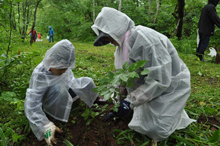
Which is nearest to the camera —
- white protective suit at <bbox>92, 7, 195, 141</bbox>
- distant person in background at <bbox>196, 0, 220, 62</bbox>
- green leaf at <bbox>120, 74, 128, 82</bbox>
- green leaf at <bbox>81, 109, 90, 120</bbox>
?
green leaf at <bbox>120, 74, 128, 82</bbox>

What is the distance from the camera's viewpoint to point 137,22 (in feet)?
37.2

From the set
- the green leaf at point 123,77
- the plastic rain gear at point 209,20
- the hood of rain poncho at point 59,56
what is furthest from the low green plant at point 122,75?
the plastic rain gear at point 209,20

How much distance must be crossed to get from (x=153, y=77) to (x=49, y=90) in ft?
3.76

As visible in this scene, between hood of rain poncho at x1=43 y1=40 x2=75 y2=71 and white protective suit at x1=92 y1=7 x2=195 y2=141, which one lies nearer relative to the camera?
white protective suit at x1=92 y1=7 x2=195 y2=141

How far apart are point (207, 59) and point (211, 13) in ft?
4.57

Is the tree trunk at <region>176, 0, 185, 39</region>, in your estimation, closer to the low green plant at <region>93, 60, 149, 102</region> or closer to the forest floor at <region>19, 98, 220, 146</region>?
the forest floor at <region>19, 98, 220, 146</region>

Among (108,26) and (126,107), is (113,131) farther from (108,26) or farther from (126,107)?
(108,26)

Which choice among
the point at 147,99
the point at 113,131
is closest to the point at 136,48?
the point at 147,99

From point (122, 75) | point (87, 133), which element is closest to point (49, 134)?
point (87, 133)

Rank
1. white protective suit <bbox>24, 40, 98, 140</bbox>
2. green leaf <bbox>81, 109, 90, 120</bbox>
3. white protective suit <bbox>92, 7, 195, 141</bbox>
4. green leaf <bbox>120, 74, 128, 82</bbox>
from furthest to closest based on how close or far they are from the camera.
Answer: green leaf <bbox>81, 109, 90, 120</bbox> < white protective suit <bbox>24, 40, 98, 140</bbox> < white protective suit <bbox>92, 7, 195, 141</bbox> < green leaf <bbox>120, 74, 128, 82</bbox>

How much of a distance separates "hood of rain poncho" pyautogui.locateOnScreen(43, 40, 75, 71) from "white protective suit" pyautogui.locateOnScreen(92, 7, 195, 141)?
1.28 ft

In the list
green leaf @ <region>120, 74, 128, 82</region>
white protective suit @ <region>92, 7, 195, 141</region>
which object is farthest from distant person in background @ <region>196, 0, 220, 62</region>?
green leaf @ <region>120, 74, 128, 82</region>

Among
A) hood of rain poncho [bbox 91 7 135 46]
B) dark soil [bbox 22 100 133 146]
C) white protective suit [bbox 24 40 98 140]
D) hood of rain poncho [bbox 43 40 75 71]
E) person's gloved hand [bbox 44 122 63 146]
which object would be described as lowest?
dark soil [bbox 22 100 133 146]

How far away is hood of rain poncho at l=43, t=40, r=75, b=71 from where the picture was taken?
155cm
